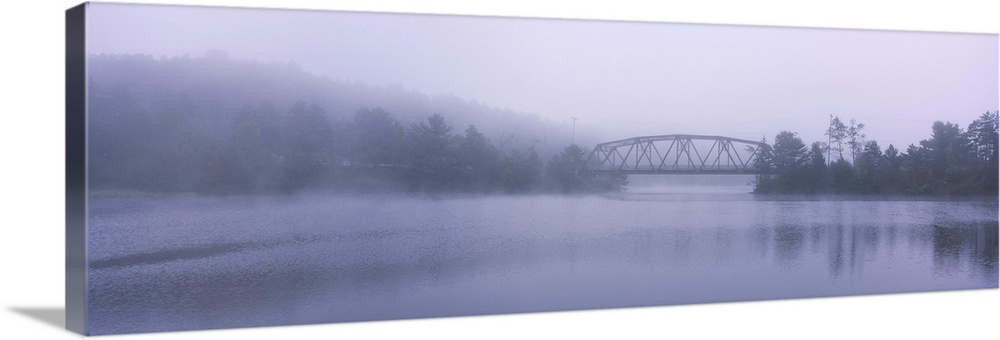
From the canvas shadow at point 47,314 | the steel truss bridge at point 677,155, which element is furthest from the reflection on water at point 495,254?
the canvas shadow at point 47,314

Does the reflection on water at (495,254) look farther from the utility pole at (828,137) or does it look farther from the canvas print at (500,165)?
the utility pole at (828,137)

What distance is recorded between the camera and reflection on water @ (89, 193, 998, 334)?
29.2ft

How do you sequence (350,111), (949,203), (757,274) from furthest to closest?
(949,203) < (757,274) < (350,111)

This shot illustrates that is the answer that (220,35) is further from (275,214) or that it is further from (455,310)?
(455,310)

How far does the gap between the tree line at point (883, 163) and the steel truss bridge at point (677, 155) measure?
0.70ft

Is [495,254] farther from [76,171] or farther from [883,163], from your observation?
[883,163]

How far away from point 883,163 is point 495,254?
3.97 meters

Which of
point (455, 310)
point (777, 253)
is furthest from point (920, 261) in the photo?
point (455, 310)

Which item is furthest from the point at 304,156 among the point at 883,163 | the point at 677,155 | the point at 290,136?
the point at 883,163

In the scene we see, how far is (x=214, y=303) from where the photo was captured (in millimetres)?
9000

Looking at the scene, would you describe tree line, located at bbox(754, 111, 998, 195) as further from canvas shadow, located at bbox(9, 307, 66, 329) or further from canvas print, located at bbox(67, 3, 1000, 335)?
canvas shadow, located at bbox(9, 307, 66, 329)

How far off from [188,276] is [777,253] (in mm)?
5082

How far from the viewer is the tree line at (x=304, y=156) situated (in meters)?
8.80

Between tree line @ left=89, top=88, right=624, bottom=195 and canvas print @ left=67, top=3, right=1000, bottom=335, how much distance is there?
0.06ft
